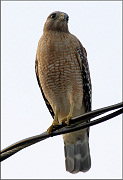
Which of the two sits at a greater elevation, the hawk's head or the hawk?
the hawk's head

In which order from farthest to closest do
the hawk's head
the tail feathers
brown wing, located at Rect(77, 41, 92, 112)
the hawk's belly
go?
1. the tail feathers
2. the hawk's head
3. brown wing, located at Rect(77, 41, 92, 112)
4. the hawk's belly

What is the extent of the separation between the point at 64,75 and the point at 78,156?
179 cm

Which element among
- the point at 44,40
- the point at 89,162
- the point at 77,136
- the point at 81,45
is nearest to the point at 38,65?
the point at 44,40

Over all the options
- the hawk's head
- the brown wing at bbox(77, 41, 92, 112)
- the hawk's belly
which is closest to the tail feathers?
the brown wing at bbox(77, 41, 92, 112)

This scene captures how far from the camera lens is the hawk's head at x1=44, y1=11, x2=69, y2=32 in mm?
7070

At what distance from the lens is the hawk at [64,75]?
21.7 feet

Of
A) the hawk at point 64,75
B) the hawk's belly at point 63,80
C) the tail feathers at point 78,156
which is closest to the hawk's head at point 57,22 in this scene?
the hawk at point 64,75

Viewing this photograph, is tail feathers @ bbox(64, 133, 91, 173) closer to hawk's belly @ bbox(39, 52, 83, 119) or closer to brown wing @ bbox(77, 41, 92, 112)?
brown wing @ bbox(77, 41, 92, 112)

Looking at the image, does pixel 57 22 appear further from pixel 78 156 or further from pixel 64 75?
pixel 78 156

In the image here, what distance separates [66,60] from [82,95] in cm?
76

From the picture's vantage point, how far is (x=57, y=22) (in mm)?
7117

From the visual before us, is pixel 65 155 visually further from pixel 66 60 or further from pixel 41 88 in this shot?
pixel 66 60

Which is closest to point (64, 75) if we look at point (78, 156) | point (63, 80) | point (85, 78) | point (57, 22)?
point (63, 80)

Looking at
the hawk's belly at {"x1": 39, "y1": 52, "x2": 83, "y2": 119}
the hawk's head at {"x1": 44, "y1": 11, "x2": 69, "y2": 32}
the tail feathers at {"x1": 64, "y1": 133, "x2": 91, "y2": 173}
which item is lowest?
the tail feathers at {"x1": 64, "y1": 133, "x2": 91, "y2": 173}
